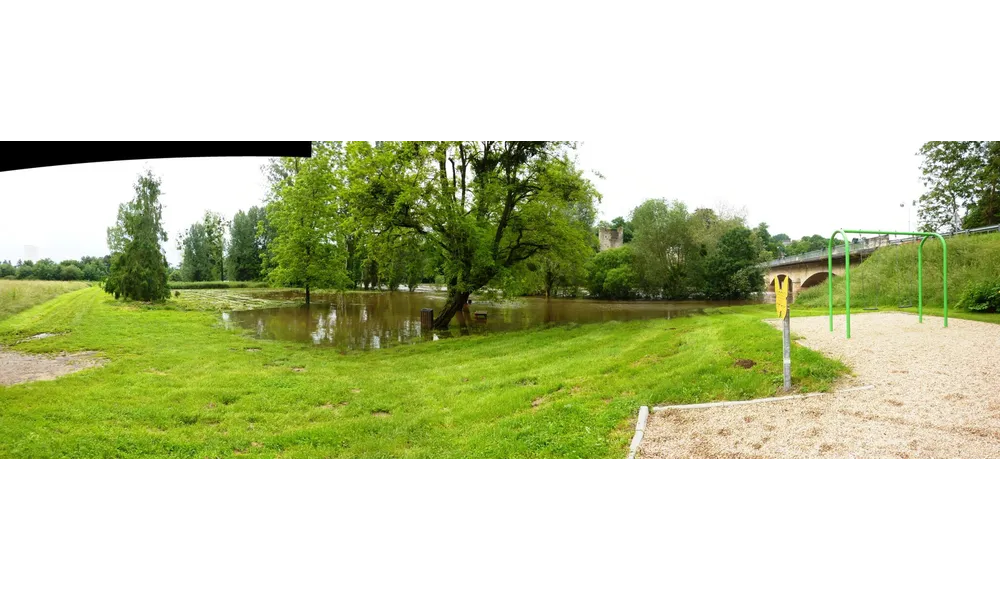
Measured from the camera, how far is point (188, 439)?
2523 millimetres

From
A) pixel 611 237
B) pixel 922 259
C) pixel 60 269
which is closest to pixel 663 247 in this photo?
pixel 611 237

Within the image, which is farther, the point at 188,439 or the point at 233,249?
the point at 233,249

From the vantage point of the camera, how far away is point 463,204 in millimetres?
3402

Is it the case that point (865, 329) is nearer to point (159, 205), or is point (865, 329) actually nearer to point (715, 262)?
point (715, 262)

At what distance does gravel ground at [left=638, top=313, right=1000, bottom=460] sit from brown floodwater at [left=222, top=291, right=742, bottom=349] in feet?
2.60

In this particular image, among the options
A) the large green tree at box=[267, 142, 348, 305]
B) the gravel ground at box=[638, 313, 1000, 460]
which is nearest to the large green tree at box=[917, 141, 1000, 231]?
the gravel ground at box=[638, 313, 1000, 460]

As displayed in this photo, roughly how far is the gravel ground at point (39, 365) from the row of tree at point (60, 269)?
523 millimetres

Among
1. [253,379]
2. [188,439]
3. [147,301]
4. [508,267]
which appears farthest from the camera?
[508,267]

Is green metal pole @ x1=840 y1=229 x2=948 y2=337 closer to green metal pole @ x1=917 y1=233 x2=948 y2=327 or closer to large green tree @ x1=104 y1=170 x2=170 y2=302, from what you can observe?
green metal pole @ x1=917 y1=233 x2=948 y2=327

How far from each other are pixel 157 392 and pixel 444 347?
1750 millimetres

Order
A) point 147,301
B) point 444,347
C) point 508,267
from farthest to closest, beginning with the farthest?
point 508,267 → point 444,347 → point 147,301

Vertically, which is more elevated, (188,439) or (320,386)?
(320,386)
